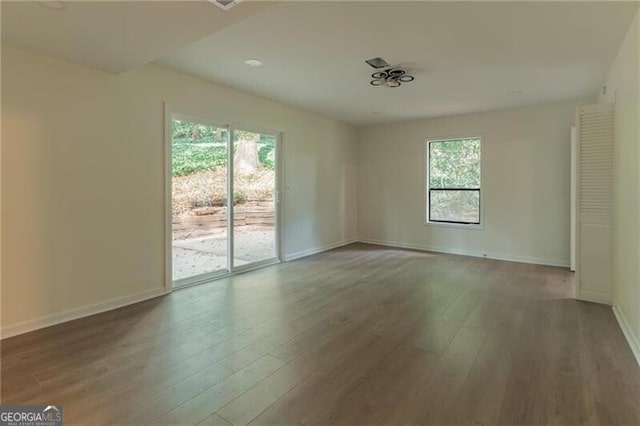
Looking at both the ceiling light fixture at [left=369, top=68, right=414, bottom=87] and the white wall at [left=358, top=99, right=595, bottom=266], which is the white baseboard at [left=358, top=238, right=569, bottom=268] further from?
the ceiling light fixture at [left=369, top=68, right=414, bottom=87]

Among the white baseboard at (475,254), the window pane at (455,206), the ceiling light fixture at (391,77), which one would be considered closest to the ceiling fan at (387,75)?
the ceiling light fixture at (391,77)

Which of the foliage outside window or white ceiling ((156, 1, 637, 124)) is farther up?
white ceiling ((156, 1, 637, 124))

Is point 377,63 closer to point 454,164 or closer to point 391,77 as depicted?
point 391,77

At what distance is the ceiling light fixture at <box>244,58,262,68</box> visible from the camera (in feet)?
11.7

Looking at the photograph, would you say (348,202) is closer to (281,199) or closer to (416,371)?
(281,199)

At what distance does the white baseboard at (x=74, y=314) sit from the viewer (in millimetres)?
2875

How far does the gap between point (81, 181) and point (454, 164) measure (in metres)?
5.77

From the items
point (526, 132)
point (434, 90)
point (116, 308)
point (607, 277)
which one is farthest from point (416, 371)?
point (526, 132)

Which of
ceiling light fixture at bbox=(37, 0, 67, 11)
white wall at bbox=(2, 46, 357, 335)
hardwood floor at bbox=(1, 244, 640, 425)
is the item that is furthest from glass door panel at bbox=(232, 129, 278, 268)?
ceiling light fixture at bbox=(37, 0, 67, 11)

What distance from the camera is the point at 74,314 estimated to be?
10.6 feet

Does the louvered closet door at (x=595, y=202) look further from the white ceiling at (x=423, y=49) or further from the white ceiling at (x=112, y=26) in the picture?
the white ceiling at (x=112, y=26)

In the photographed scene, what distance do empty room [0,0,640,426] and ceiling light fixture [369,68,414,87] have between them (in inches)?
1.6

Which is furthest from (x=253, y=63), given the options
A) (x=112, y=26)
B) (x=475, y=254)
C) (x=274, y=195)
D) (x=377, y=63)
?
(x=475, y=254)

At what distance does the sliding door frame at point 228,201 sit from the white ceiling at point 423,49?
1.76 feet
